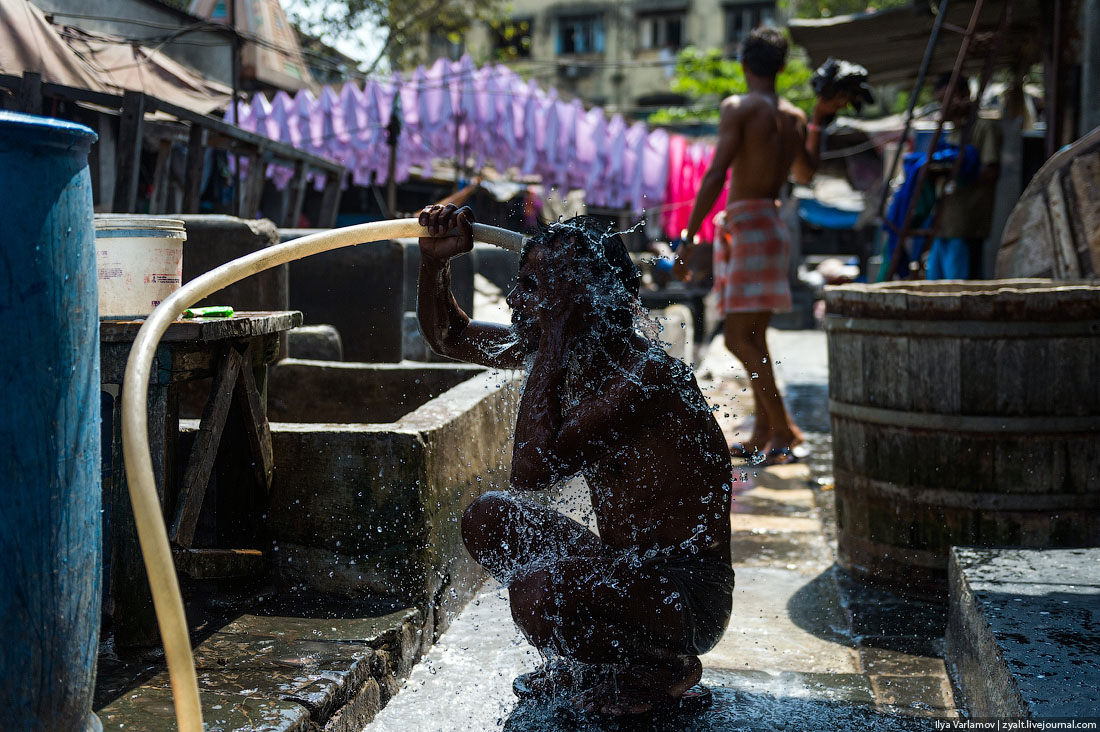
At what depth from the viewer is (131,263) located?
257 cm

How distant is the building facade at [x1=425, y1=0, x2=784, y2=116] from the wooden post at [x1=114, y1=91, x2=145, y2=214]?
30.7 metres

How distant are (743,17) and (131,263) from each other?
124 feet

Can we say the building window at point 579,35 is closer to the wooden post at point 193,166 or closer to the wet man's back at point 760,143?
the wooden post at point 193,166

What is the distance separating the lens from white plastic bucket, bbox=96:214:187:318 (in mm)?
2543

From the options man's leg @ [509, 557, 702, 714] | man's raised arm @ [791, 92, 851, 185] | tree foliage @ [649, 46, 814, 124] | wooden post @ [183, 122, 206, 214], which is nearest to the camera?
man's leg @ [509, 557, 702, 714]

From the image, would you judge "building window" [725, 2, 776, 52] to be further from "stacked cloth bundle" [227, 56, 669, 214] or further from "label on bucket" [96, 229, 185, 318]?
"label on bucket" [96, 229, 185, 318]

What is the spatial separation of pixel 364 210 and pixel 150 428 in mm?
17110

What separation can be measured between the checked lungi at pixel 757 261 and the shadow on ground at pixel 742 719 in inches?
124

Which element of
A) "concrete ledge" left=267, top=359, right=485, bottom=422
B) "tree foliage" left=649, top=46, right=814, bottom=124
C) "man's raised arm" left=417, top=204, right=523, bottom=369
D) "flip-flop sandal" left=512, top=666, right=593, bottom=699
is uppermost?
"tree foliage" left=649, top=46, right=814, bottom=124

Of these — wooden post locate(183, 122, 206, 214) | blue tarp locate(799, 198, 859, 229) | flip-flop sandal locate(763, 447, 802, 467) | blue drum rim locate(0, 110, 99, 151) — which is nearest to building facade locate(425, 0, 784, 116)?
blue tarp locate(799, 198, 859, 229)

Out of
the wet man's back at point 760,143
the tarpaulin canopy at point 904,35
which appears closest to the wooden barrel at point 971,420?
Answer: the wet man's back at point 760,143

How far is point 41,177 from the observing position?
157cm

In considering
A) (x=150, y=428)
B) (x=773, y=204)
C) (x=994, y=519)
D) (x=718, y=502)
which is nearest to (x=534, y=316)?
(x=718, y=502)

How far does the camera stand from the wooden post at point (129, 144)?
6594 mm
